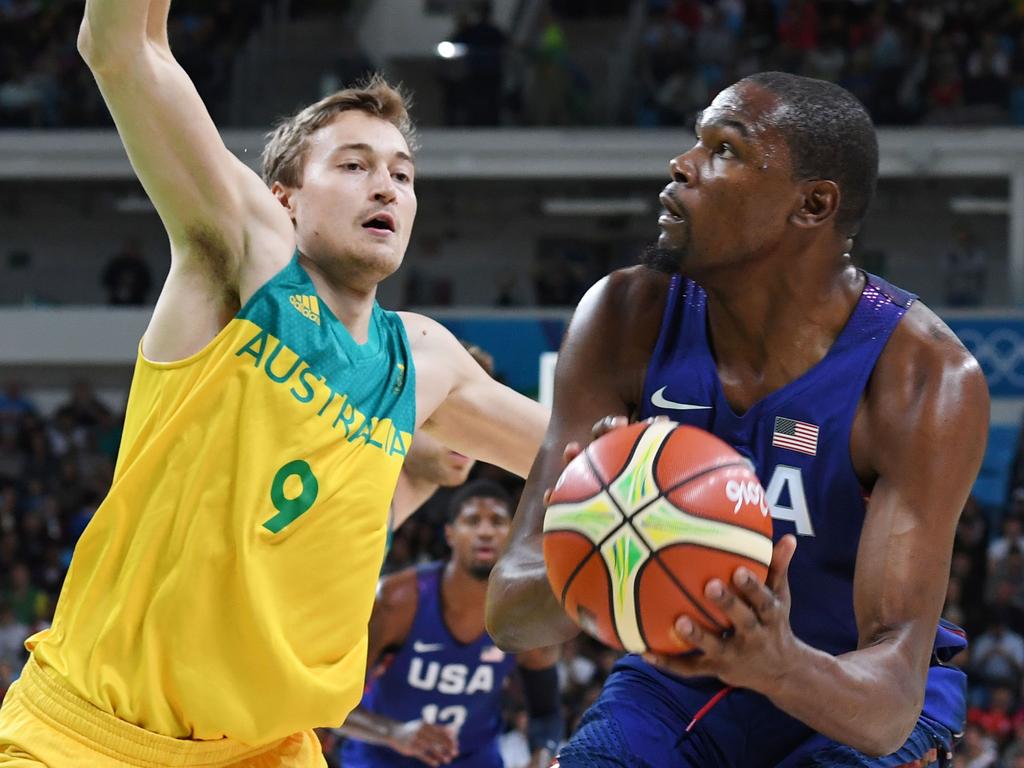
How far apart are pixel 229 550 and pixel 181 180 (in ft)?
2.74

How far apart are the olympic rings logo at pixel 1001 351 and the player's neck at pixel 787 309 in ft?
41.2

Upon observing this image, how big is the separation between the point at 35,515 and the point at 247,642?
12380mm

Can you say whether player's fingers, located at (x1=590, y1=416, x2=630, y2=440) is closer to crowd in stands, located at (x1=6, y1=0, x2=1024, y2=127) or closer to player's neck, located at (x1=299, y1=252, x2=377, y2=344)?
player's neck, located at (x1=299, y1=252, x2=377, y2=344)

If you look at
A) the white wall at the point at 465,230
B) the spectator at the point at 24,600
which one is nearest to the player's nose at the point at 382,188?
the spectator at the point at 24,600

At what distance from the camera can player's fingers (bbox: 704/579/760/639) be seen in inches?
86.0

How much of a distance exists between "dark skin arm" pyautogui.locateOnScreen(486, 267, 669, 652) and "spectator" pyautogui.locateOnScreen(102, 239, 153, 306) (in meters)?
15.3

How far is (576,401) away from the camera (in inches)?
121

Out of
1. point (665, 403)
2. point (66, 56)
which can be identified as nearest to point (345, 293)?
point (665, 403)

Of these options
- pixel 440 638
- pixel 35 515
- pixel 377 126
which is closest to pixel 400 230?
pixel 377 126

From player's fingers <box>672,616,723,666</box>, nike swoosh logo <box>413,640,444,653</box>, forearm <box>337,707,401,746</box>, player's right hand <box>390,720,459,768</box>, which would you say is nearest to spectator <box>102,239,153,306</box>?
nike swoosh logo <box>413,640,444,653</box>

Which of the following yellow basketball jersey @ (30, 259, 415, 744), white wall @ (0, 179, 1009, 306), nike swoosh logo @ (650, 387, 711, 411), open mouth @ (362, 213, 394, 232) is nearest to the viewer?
nike swoosh logo @ (650, 387, 711, 411)

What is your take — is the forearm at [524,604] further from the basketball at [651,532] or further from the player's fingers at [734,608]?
the player's fingers at [734,608]

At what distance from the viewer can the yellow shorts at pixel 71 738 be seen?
10.1 feet

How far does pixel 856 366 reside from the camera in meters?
2.94
